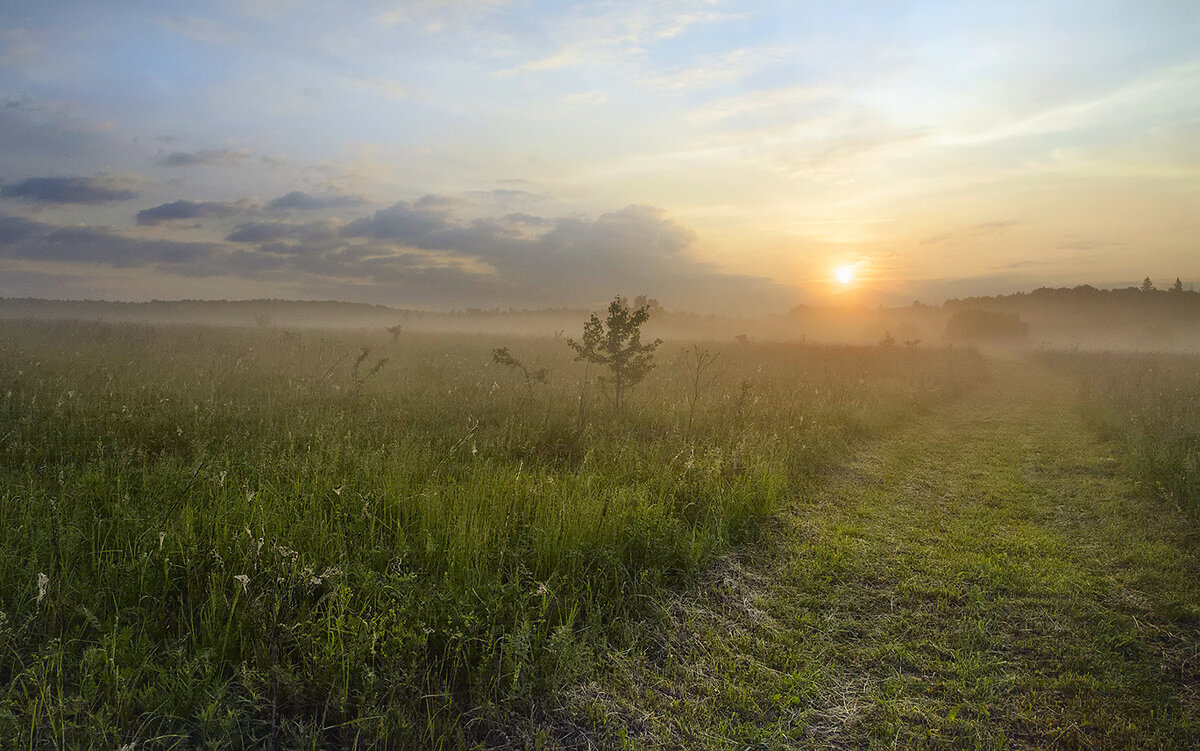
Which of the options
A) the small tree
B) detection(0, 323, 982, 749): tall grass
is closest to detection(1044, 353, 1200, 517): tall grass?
detection(0, 323, 982, 749): tall grass

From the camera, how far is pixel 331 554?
4223 mm

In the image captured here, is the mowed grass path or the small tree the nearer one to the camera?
the mowed grass path

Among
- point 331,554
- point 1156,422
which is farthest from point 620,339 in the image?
point 1156,422

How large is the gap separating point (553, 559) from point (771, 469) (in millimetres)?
3736

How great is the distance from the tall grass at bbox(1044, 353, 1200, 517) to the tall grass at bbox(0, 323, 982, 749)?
3.93 m

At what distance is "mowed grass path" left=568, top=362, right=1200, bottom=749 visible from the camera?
3.24 meters

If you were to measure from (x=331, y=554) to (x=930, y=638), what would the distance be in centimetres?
434

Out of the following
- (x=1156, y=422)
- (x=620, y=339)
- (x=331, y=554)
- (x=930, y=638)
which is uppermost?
(x=620, y=339)

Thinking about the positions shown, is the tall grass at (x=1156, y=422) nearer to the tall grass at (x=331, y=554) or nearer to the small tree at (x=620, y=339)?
the tall grass at (x=331, y=554)

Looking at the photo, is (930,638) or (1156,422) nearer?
(930,638)

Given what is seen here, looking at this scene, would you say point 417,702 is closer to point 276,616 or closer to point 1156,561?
point 276,616

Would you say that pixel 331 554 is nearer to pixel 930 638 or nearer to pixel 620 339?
pixel 930 638

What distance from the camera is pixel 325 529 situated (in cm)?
455

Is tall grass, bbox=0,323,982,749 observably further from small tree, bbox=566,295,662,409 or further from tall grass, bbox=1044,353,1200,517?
tall grass, bbox=1044,353,1200,517
